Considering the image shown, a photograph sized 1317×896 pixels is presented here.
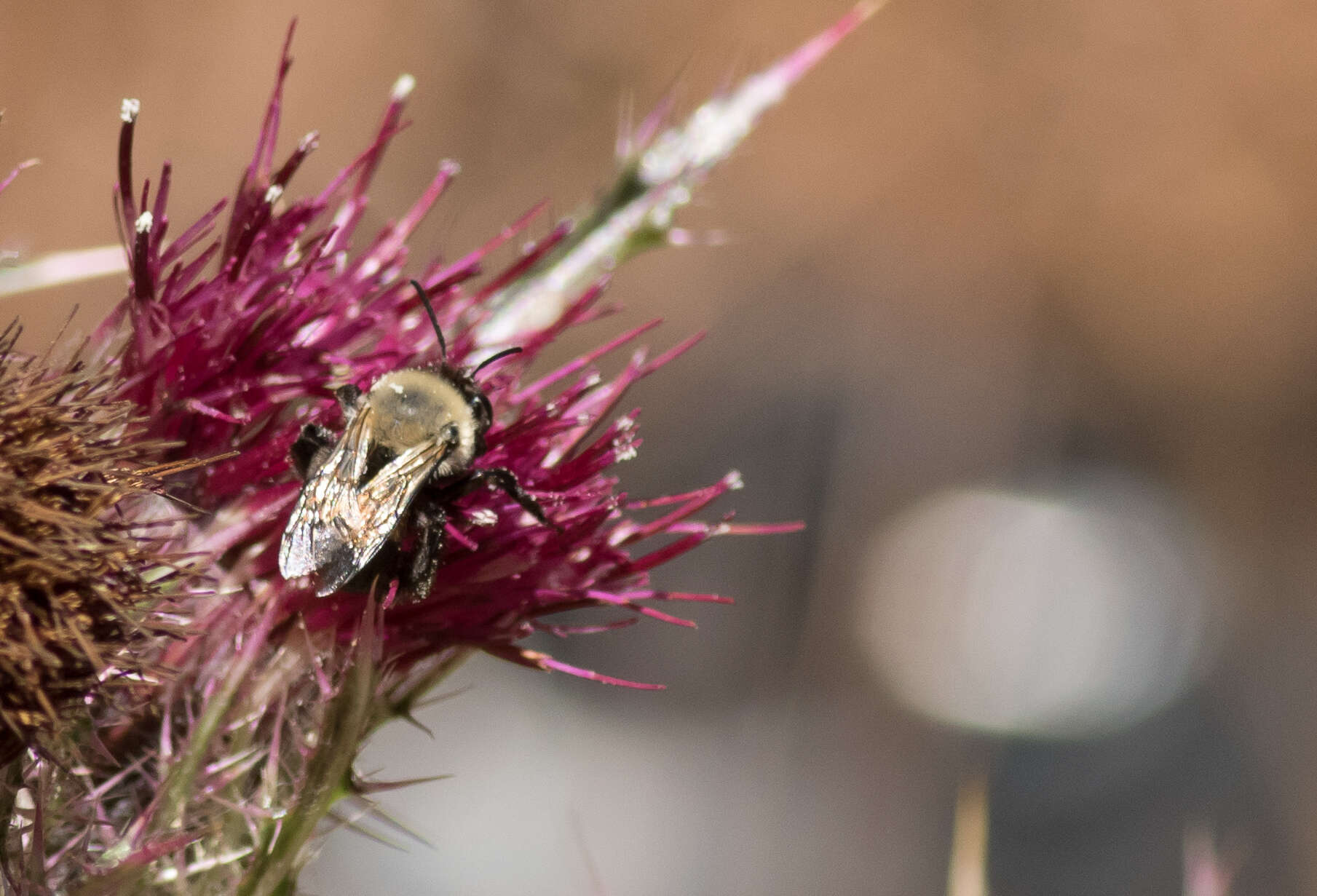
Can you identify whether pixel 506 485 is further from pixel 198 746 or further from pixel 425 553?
pixel 198 746

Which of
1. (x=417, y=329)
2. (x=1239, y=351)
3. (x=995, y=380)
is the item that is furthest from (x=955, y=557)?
(x=417, y=329)

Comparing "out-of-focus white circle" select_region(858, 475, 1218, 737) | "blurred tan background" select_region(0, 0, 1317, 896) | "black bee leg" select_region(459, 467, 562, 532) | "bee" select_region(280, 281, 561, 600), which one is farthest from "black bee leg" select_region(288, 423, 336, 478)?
"out-of-focus white circle" select_region(858, 475, 1218, 737)

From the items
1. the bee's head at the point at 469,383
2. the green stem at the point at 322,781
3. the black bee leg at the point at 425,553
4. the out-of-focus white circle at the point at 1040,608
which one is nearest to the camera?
the green stem at the point at 322,781

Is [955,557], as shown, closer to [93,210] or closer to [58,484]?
[93,210]

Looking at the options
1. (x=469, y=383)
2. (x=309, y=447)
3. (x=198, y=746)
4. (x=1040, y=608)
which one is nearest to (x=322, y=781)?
(x=198, y=746)

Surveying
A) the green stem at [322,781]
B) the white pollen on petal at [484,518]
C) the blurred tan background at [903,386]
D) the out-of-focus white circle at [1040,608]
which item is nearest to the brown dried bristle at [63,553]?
the green stem at [322,781]

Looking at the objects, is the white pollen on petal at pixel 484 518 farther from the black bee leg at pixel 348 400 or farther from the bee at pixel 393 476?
the black bee leg at pixel 348 400

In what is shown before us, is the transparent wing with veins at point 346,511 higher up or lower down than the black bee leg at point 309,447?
lower down

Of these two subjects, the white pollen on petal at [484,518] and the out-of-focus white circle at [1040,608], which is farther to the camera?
the out-of-focus white circle at [1040,608]

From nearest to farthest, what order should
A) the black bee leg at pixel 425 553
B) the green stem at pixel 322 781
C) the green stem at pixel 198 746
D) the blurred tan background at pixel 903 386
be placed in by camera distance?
the green stem at pixel 322 781 → the green stem at pixel 198 746 → the black bee leg at pixel 425 553 → the blurred tan background at pixel 903 386

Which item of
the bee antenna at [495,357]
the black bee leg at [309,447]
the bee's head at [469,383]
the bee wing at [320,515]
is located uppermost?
the bee antenna at [495,357]
